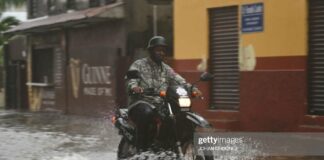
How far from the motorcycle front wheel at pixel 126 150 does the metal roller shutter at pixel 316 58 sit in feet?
16.1

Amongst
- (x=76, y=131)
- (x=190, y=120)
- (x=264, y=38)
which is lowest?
(x=76, y=131)

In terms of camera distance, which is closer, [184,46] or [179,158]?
[179,158]

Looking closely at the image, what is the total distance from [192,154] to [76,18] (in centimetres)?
1196

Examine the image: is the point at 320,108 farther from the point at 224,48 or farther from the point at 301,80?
the point at 224,48

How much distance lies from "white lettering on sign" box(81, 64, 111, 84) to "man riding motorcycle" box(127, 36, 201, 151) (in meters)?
10.8

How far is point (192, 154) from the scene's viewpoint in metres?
6.93

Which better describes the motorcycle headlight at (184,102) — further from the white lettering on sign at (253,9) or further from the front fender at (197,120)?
the white lettering on sign at (253,9)

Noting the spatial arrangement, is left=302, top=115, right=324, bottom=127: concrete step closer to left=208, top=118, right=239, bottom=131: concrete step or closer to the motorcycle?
left=208, top=118, right=239, bottom=131: concrete step

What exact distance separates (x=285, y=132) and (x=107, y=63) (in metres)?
7.89

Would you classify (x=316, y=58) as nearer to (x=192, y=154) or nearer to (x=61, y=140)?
(x=61, y=140)

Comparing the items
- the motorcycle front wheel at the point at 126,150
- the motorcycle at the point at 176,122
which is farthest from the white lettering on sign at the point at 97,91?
the motorcycle at the point at 176,122

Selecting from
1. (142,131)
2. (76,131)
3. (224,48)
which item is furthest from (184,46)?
(142,131)

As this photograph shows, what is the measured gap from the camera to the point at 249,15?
12891 mm

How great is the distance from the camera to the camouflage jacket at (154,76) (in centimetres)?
764
